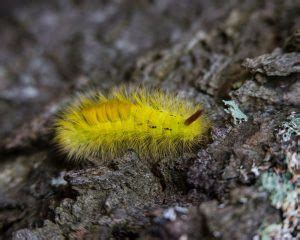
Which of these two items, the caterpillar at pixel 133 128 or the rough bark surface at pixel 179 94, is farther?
the caterpillar at pixel 133 128

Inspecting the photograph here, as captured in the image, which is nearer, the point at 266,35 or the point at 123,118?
the point at 123,118

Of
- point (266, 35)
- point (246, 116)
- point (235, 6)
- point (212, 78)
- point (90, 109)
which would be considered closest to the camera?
point (246, 116)

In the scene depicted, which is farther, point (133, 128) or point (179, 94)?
point (179, 94)

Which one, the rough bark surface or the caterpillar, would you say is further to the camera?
the caterpillar

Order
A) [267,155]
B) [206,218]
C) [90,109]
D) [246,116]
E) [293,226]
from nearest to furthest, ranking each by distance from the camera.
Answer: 1. [206,218]
2. [293,226]
3. [267,155]
4. [246,116]
5. [90,109]

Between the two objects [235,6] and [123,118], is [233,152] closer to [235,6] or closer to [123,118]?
[123,118]

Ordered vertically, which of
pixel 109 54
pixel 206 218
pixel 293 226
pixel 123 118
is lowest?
pixel 293 226

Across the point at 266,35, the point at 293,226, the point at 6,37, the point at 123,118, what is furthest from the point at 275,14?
the point at 6,37

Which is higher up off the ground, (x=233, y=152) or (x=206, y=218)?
(x=233, y=152)
